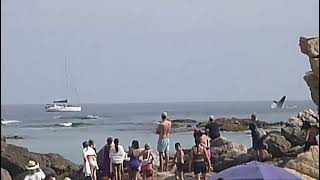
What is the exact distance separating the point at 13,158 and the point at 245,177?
626 inches

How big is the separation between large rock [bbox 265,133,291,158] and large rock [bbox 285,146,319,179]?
14.5 feet

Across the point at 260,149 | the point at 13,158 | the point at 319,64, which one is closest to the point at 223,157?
the point at 260,149

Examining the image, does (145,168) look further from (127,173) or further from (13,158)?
(13,158)

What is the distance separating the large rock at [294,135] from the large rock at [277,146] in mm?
415

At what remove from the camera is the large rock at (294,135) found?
953 inches

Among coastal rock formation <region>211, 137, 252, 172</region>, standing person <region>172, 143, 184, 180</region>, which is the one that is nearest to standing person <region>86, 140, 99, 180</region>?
standing person <region>172, 143, 184, 180</region>

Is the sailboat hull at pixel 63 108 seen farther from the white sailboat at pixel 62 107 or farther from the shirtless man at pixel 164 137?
the shirtless man at pixel 164 137

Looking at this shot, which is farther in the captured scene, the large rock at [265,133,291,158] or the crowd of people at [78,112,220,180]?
the large rock at [265,133,291,158]

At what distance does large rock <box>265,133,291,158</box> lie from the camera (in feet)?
76.4

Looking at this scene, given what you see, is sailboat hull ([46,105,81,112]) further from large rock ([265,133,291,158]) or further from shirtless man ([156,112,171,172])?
shirtless man ([156,112,171,172])

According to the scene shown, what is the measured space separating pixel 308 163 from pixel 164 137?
388 centimetres

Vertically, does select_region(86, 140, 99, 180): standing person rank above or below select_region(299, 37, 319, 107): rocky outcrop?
below

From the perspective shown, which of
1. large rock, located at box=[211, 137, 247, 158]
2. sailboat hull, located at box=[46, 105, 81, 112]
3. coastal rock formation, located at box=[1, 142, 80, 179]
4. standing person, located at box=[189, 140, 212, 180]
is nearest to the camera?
standing person, located at box=[189, 140, 212, 180]

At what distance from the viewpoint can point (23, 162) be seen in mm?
28141
